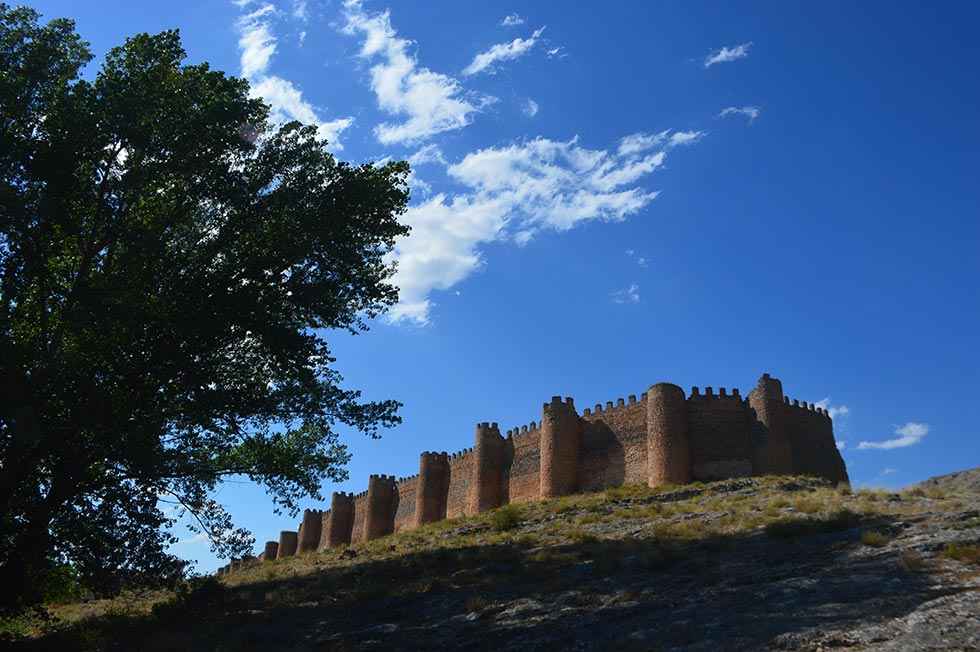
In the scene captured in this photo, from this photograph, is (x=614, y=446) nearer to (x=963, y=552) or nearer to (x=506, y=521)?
(x=506, y=521)

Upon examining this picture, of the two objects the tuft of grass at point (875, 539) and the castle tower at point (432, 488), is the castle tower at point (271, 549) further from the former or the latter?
the tuft of grass at point (875, 539)

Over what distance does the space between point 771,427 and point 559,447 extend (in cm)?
886

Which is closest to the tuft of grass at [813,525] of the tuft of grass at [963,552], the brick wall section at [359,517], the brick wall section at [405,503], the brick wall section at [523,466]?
the tuft of grass at [963,552]

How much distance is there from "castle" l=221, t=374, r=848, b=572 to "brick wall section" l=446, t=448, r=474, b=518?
54mm

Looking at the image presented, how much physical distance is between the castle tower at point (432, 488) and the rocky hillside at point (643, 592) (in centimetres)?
1989

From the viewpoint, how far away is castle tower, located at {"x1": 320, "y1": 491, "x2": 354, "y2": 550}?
55688 millimetres

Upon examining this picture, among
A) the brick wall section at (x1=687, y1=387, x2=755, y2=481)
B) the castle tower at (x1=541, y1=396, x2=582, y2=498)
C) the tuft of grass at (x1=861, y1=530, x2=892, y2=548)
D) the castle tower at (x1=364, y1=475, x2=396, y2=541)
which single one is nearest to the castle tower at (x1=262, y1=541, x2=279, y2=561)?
the castle tower at (x1=364, y1=475, x2=396, y2=541)

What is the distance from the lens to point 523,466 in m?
40.5

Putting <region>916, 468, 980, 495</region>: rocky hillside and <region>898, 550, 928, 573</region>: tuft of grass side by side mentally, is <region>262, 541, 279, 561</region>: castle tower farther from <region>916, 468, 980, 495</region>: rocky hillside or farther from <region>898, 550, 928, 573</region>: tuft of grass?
<region>898, 550, 928, 573</region>: tuft of grass

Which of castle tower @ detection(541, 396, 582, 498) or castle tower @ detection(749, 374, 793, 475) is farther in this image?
castle tower @ detection(541, 396, 582, 498)

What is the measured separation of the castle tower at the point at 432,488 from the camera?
4566 cm

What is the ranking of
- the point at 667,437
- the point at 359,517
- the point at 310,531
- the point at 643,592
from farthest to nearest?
the point at 310,531, the point at 359,517, the point at 667,437, the point at 643,592

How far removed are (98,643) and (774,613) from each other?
12.3m

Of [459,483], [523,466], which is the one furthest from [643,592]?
[459,483]
